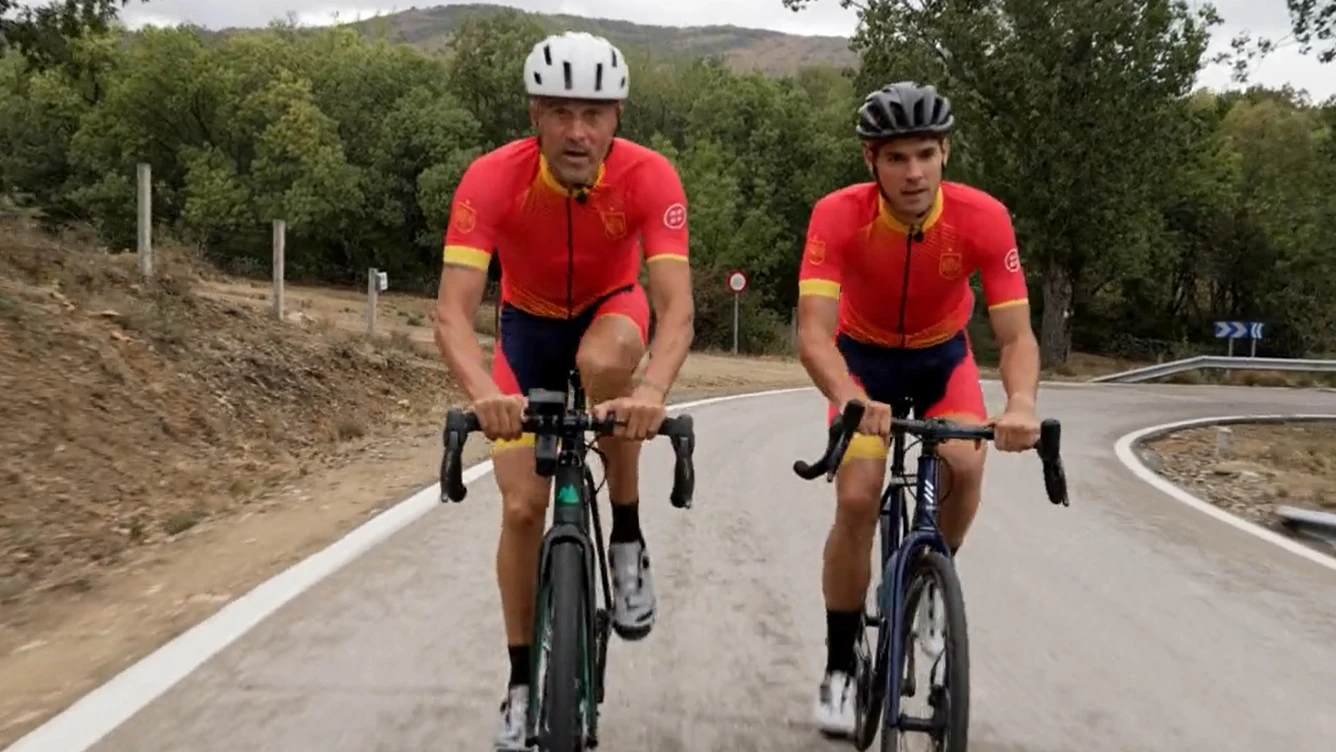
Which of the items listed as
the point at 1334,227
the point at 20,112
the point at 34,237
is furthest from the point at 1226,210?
the point at 20,112

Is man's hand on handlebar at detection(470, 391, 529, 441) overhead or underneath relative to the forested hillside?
underneath

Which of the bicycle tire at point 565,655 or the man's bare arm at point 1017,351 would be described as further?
the man's bare arm at point 1017,351

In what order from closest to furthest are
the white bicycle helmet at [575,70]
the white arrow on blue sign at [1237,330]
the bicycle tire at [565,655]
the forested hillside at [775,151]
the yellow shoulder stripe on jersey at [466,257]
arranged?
1. the bicycle tire at [565,655]
2. the white bicycle helmet at [575,70]
3. the yellow shoulder stripe on jersey at [466,257]
4. the white arrow on blue sign at [1237,330]
5. the forested hillside at [775,151]

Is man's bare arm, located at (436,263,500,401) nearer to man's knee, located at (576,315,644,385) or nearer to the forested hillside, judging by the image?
man's knee, located at (576,315,644,385)

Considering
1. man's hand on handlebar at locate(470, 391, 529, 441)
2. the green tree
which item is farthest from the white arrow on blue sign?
the green tree

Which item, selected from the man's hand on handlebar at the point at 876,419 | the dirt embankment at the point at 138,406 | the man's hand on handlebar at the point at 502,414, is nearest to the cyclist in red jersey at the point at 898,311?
the man's hand on handlebar at the point at 876,419

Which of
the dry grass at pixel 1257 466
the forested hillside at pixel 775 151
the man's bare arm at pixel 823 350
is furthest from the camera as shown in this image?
the forested hillside at pixel 775 151

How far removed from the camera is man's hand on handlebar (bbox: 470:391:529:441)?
9.25ft

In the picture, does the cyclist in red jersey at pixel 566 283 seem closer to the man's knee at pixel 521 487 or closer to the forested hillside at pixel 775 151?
the man's knee at pixel 521 487

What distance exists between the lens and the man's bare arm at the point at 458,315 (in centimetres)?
329

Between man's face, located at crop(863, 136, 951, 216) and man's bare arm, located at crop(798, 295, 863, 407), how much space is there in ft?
1.22

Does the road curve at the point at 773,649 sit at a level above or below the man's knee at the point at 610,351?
below

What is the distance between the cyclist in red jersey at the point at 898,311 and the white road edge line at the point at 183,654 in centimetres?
224

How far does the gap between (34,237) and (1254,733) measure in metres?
11.2
